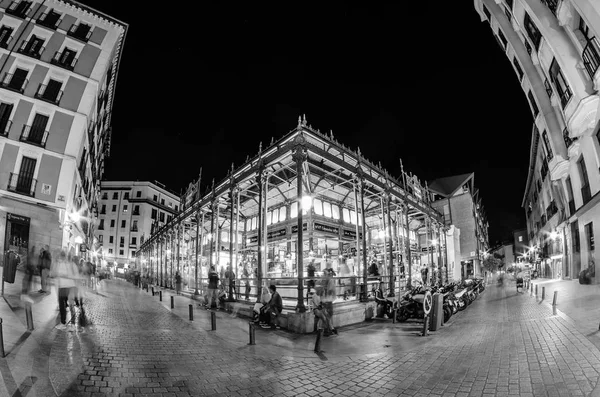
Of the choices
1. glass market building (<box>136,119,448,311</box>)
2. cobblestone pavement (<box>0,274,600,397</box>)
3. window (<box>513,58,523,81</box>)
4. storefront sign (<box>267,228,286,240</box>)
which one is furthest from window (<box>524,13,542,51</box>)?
storefront sign (<box>267,228,286,240</box>)

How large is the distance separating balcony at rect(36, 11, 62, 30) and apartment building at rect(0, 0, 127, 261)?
67 mm

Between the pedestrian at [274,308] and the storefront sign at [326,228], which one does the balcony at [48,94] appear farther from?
the pedestrian at [274,308]

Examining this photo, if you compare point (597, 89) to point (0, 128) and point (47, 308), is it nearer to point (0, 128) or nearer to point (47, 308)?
point (47, 308)

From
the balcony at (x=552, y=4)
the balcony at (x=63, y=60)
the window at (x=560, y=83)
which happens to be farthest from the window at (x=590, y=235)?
the balcony at (x=63, y=60)

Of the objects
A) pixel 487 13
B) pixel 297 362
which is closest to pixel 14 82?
pixel 297 362

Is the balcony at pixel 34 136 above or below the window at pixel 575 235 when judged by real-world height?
above

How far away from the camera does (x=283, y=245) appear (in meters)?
22.3

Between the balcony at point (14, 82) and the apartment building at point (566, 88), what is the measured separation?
3374 cm

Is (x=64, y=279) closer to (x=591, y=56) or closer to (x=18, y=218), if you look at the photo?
(x=18, y=218)

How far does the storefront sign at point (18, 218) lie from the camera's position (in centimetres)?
1852

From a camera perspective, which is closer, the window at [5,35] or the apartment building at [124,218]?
the window at [5,35]

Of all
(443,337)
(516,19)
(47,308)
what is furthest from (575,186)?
(47,308)

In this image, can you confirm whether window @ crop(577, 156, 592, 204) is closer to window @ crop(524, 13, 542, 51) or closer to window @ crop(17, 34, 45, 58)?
window @ crop(524, 13, 542, 51)

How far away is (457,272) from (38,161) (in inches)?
1592
